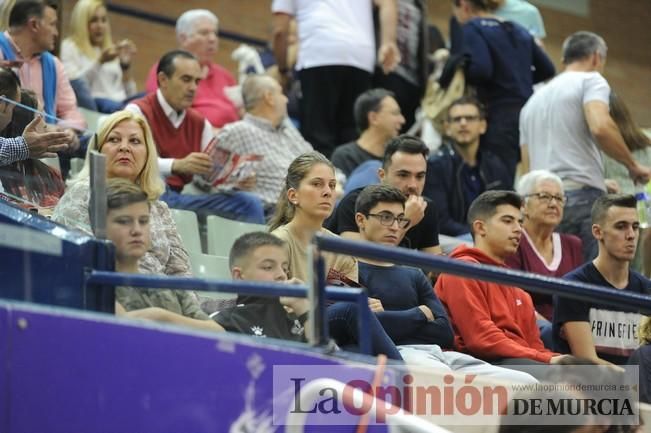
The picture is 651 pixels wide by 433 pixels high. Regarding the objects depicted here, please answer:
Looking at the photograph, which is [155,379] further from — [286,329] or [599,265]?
[599,265]

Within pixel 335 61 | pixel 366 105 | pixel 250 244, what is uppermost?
pixel 335 61

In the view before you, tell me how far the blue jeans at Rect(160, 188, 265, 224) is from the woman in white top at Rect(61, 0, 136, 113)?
1873mm

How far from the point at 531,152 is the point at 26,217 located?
3911 millimetres

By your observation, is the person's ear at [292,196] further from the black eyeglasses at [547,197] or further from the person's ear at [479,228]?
the black eyeglasses at [547,197]

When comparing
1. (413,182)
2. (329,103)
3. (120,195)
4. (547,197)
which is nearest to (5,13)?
(329,103)

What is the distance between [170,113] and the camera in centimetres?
761

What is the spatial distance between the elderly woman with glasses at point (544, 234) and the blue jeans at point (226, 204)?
1.29 metres

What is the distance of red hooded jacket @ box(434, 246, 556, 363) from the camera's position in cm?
564

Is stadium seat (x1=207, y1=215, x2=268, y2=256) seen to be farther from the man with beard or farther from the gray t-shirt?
the gray t-shirt

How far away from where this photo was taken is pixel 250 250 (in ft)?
15.6

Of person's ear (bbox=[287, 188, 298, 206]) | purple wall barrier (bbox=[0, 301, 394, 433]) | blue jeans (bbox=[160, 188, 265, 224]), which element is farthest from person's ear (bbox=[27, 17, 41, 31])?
purple wall barrier (bbox=[0, 301, 394, 433])

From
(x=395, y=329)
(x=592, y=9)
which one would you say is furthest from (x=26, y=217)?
(x=592, y=9)

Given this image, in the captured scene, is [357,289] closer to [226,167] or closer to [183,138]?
[226,167]

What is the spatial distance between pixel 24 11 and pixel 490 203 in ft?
8.35
